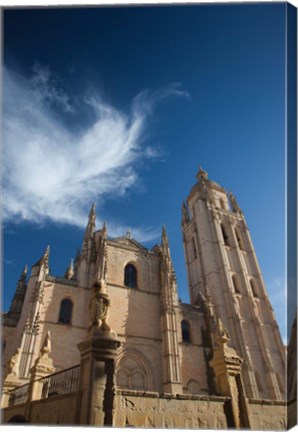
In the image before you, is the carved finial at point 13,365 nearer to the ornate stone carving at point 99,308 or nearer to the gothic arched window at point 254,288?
the ornate stone carving at point 99,308

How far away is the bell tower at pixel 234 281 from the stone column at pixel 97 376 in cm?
2005

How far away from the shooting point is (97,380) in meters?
4.78

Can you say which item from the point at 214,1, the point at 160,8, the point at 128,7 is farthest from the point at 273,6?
the point at 128,7

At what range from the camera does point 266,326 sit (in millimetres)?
26828

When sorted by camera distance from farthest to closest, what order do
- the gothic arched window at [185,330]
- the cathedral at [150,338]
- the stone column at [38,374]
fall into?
the gothic arched window at [185,330]
the stone column at [38,374]
the cathedral at [150,338]

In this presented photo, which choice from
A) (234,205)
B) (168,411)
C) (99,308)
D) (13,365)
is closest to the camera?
(99,308)

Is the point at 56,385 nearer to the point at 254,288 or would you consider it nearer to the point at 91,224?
the point at 91,224

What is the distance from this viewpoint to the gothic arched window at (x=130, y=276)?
880 inches

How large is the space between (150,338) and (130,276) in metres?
4.69

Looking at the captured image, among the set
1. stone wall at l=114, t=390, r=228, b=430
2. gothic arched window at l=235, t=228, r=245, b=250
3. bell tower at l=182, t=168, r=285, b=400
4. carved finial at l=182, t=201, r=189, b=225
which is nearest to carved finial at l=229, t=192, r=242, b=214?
bell tower at l=182, t=168, r=285, b=400

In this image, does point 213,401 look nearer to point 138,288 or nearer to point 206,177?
point 138,288

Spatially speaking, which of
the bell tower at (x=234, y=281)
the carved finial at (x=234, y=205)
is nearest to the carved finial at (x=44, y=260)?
the bell tower at (x=234, y=281)

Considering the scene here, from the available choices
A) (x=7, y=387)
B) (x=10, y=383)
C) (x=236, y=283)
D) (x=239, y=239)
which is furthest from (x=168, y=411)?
(x=239, y=239)

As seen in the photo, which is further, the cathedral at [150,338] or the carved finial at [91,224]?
the carved finial at [91,224]
